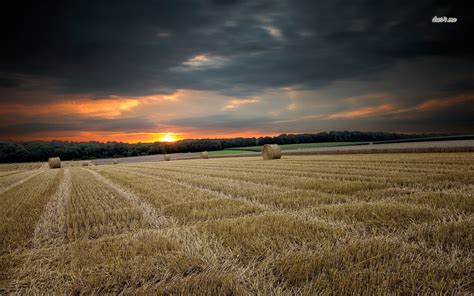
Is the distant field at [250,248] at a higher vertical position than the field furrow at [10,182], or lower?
higher

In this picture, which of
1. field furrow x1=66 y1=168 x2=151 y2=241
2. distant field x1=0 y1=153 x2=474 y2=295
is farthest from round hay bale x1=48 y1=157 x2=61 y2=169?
distant field x1=0 y1=153 x2=474 y2=295

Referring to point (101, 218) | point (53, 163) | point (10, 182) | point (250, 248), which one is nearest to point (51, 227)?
point (101, 218)

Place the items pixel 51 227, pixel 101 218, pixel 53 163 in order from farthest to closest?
pixel 53 163 < pixel 101 218 < pixel 51 227

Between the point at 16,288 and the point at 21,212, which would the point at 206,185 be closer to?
the point at 21,212

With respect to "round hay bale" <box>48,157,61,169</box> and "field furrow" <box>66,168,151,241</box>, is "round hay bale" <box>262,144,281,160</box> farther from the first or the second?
"round hay bale" <box>48,157,61,169</box>

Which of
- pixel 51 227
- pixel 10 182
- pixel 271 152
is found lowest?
pixel 10 182

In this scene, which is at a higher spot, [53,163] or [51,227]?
[51,227]

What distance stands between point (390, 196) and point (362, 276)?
16.7 feet

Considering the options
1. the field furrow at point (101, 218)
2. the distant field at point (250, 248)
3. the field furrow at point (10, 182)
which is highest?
the distant field at point (250, 248)

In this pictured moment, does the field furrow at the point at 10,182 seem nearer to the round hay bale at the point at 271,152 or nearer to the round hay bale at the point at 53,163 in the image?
the round hay bale at the point at 53,163

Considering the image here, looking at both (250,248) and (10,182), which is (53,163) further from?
(250,248)

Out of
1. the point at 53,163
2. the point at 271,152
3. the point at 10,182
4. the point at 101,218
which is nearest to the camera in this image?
the point at 101,218

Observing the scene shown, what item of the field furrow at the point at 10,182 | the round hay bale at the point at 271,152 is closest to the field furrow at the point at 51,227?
the field furrow at the point at 10,182

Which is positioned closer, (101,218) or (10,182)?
(101,218)
